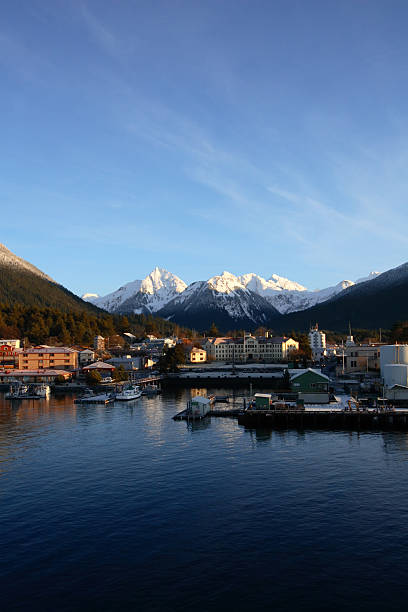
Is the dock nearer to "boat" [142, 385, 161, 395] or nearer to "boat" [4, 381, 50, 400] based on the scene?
"boat" [142, 385, 161, 395]

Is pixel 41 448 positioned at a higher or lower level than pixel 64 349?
lower

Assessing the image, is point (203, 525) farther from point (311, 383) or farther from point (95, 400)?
point (95, 400)

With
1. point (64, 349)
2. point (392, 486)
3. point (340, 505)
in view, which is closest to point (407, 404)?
point (392, 486)

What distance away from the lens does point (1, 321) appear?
193 m

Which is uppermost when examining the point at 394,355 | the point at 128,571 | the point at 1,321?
the point at 1,321

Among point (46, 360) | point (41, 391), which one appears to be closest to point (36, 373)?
point (46, 360)

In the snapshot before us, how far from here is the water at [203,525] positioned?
77.8 ft

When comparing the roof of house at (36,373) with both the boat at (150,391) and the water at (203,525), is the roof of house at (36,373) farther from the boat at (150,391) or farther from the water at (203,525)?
the water at (203,525)

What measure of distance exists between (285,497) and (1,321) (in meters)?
182

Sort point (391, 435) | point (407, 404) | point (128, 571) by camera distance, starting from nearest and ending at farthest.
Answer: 1. point (128, 571)
2. point (391, 435)
3. point (407, 404)

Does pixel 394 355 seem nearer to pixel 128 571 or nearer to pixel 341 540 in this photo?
pixel 341 540

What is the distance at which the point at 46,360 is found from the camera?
149625 mm

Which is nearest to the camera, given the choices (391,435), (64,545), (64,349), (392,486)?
(64,545)

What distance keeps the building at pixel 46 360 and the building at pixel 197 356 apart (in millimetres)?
51419
